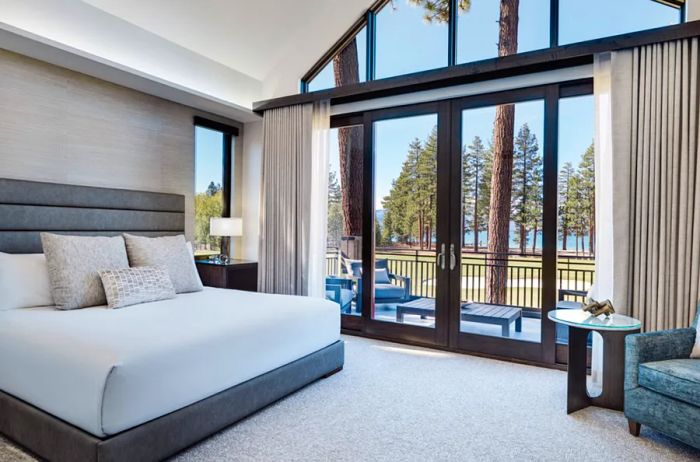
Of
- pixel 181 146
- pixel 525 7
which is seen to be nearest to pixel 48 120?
pixel 181 146

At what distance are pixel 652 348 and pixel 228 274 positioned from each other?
12.7ft

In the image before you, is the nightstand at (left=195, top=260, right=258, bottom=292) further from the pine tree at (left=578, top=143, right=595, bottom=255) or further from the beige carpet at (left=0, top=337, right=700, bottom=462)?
the pine tree at (left=578, top=143, right=595, bottom=255)

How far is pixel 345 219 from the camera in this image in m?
4.84

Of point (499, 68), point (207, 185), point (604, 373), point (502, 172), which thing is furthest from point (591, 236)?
point (207, 185)

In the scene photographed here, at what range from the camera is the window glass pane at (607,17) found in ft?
10.9

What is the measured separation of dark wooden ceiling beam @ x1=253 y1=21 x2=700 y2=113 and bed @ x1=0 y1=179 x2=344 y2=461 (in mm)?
2266

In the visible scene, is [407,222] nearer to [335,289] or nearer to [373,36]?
[335,289]

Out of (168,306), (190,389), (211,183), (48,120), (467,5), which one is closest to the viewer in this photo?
(190,389)

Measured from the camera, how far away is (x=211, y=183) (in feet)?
17.4

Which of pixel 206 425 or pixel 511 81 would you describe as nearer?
pixel 206 425

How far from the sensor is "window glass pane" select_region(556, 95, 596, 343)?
3627 millimetres

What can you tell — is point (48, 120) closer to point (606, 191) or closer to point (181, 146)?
point (181, 146)

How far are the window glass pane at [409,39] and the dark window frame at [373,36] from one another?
2.2 inches

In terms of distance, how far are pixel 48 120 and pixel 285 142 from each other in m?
2.25
